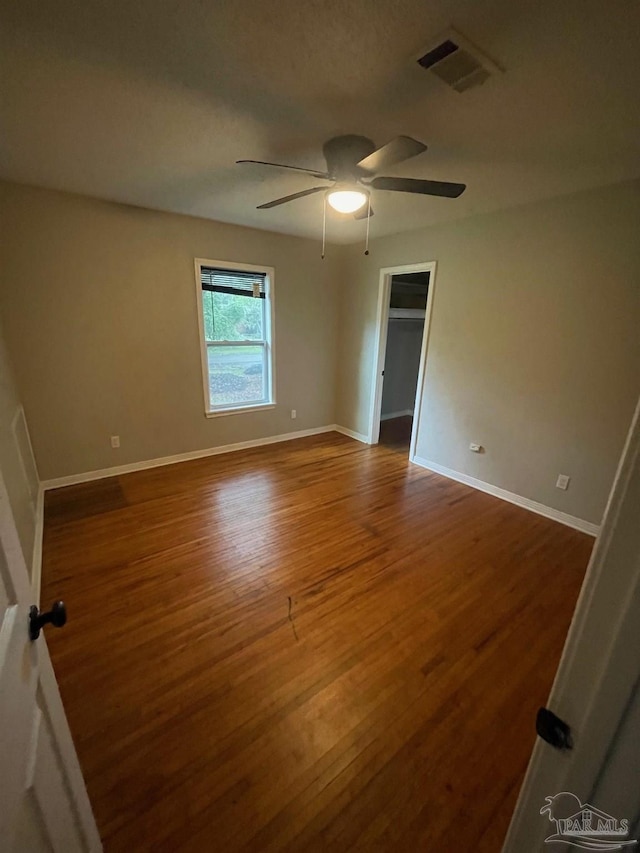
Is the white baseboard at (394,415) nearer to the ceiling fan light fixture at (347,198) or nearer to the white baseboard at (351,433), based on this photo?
the white baseboard at (351,433)

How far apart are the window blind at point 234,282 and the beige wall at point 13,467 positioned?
186 cm

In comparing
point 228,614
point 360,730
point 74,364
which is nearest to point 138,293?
point 74,364

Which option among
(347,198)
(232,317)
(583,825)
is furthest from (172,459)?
(583,825)

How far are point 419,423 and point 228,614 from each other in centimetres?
281

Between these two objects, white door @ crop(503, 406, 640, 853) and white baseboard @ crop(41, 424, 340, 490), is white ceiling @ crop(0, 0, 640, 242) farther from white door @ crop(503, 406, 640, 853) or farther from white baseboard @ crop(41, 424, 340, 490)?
white baseboard @ crop(41, 424, 340, 490)

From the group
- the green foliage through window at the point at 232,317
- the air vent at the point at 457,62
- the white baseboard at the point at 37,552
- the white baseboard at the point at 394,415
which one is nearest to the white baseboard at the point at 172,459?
the white baseboard at the point at 37,552

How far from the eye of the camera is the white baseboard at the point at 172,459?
10.7ft

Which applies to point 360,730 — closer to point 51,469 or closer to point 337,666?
point 337,666

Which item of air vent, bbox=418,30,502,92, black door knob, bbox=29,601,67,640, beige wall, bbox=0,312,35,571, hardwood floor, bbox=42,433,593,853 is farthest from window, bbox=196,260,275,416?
black door knob, bbox=29,601,67,640

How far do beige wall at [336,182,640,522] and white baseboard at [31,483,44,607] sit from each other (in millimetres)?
3510

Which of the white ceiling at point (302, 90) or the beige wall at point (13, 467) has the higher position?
the white ceiling at point (302, 90)

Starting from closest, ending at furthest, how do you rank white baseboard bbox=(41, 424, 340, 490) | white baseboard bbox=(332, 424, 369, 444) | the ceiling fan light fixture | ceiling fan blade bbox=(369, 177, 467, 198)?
ceiling fan blade bbox=(369, 177, 467, 198)
the ceiling fan light fixture
white baseboard bbox=(41, 424, 340, 490)
white baseboard bbox=(332, 424, 369, 444)

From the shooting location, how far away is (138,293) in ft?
10.7

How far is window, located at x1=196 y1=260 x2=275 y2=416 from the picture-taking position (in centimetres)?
372
